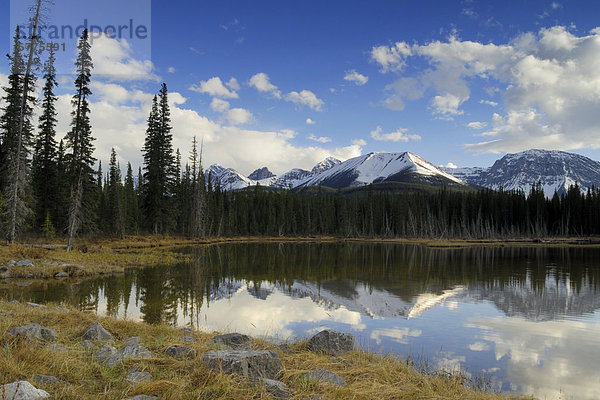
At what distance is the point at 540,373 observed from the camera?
30.1ft

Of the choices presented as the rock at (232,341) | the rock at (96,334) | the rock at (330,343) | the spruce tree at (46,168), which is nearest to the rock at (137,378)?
the rock at (232,341)

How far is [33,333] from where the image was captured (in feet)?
22.3

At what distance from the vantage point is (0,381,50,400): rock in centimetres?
379

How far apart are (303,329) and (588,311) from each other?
13.6 metres

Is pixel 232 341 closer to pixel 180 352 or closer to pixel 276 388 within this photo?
pixel 180 352

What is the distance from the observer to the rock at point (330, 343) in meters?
8.26

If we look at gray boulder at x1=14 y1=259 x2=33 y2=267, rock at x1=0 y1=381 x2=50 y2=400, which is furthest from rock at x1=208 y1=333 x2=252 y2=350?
gray boulder at x1=14 y1=259 x2=33 y2=267

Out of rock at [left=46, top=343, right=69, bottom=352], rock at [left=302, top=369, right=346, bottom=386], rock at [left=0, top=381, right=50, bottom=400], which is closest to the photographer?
rock at [left=0, top=381, right=50, bottom=400]

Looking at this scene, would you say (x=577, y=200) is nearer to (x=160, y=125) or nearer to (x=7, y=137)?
(x=160, y=125)

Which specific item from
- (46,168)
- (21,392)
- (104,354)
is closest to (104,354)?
(104,354)

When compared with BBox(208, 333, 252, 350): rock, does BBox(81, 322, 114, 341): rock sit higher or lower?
higher

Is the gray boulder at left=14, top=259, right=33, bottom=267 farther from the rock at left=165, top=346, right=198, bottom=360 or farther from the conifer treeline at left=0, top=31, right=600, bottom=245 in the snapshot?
the rock at left=165, top=346, right=198, bottom=360

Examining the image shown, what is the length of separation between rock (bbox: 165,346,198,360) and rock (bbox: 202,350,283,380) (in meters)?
0.83

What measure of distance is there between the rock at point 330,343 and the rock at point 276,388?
3.13 meters
